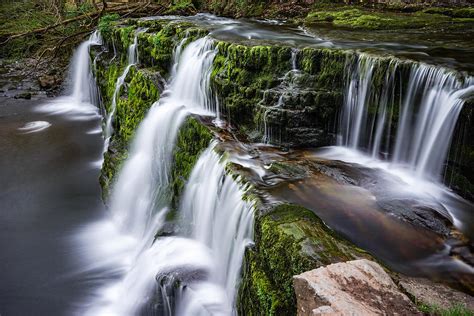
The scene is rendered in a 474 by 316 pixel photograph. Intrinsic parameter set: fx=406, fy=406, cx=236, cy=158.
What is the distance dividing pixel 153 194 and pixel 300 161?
326 cm

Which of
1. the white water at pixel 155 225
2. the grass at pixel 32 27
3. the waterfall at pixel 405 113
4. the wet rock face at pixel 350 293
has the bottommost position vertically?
the white water at pixel 155 225

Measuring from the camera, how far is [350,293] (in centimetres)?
285

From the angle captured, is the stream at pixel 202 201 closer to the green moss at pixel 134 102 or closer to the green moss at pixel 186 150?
the green moss at pixel 186 150

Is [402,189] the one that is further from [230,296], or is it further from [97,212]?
[97,212]

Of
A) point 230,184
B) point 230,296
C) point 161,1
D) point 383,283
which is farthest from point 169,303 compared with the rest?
point 161,1

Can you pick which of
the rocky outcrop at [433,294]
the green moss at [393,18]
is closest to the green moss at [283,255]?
the rocky outcrop at [433,294]

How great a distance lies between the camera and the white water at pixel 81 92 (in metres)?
14.4

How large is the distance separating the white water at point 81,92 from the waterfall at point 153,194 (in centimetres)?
606

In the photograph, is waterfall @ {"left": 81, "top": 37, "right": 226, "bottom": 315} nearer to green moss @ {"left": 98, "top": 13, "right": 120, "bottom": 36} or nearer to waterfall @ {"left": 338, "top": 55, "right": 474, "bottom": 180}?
waterfall @ {"left": 338, "top": 55, "right": 474, "bottom": 180}

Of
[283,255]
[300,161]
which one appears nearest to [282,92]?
[300,161]

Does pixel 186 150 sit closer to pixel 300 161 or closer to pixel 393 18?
pixel 300 161

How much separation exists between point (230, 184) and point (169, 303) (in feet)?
5.71

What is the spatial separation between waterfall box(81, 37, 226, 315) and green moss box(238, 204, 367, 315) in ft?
4.76

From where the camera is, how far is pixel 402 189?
5469mm
